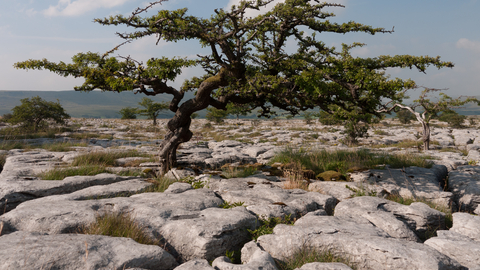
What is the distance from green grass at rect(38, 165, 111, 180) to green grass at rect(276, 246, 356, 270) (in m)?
8.06

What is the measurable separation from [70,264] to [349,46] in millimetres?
10904

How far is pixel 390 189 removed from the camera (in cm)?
860

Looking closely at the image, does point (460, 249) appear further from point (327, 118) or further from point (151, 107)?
point (151, 107)

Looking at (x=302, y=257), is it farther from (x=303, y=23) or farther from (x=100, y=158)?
(x=100, y=158)

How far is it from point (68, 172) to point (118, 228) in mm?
5996

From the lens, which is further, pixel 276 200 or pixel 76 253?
pixel 276 200

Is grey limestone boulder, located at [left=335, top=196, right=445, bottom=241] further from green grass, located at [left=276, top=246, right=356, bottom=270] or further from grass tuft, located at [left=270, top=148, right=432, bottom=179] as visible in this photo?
grass tuft, located at [left=270, top=148, right=432, bottom=179]

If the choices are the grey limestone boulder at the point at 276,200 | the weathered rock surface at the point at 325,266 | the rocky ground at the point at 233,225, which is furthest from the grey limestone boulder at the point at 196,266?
the grey limestone boulder at the point at 276,200

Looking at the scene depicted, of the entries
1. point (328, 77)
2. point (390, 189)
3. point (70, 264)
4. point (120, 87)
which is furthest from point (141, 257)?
point (390, 189)

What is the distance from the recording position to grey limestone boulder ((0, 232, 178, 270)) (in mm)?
3139

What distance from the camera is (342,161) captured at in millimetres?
11430

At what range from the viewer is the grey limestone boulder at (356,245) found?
377 cm

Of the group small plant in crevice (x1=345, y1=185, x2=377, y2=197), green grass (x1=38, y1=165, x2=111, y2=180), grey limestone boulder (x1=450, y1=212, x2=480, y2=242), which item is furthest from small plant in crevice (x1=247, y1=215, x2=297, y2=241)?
green grass (x1=38, y1=165, x2=111, y2=180)

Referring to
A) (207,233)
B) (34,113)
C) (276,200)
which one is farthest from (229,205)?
(34,113)
